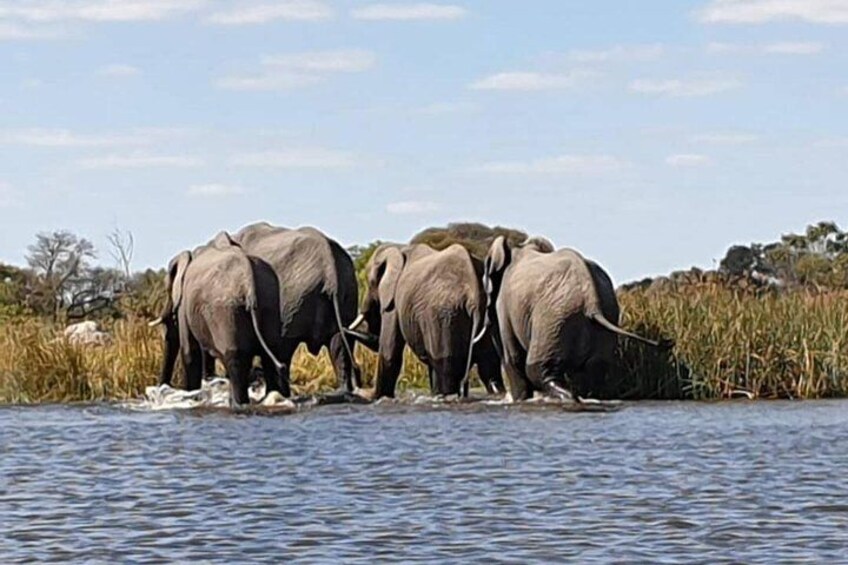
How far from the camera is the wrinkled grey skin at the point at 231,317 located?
23.0 meters

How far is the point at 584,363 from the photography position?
2241cm

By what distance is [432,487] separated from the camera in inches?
583

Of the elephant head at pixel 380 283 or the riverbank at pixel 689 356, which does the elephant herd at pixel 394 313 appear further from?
the riverbank at pixel 689 356

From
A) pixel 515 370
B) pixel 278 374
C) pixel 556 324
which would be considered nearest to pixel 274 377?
pixel 278 374

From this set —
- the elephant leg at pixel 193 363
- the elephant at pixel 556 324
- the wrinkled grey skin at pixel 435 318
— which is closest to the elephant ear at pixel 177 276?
the elephant leg at pixel 193 363

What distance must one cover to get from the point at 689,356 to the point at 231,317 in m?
5.18

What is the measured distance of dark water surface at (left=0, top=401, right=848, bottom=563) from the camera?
1216cm

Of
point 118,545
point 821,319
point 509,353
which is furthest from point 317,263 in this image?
point 118,545

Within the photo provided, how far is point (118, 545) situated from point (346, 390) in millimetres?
12377

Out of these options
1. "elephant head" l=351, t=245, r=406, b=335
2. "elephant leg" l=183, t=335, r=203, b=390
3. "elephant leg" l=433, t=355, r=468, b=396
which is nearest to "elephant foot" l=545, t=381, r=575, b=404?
"elephant leg" l=433, t=355, r=468, b=396

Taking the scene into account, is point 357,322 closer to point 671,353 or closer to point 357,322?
point 357,322

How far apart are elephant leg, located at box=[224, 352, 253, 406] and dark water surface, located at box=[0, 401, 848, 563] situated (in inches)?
55.2

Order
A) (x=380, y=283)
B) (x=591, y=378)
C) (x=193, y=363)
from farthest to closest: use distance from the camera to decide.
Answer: (x=380, y=283)
(x=193, y=363)
(x=591, y=378)

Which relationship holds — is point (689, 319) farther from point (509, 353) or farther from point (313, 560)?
point (313, 560)
